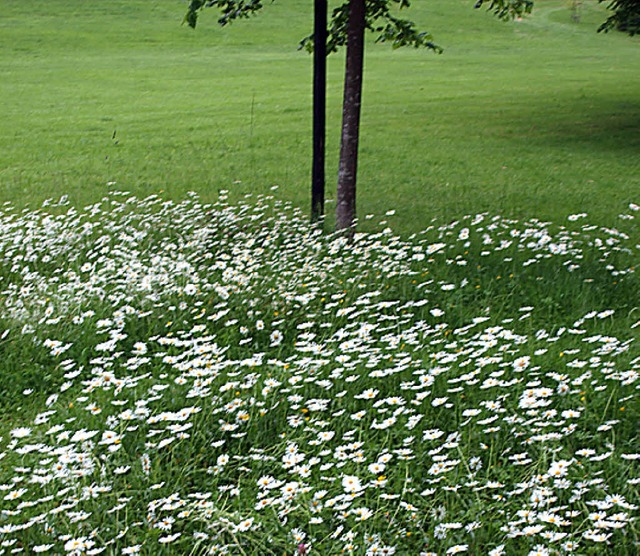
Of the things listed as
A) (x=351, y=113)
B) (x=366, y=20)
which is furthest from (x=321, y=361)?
(x=366, y=20)

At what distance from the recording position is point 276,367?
15.2ft

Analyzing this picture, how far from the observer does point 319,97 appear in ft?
27.2

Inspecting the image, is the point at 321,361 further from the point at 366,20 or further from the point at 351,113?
the point at 366,20

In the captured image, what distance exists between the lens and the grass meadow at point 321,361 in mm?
3176

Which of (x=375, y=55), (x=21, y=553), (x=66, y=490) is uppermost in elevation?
(x=375, y=55)

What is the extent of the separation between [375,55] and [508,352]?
112 ft

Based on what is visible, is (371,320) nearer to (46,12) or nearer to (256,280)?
(256,280)

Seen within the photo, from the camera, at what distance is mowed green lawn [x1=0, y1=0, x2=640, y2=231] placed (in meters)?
10.8

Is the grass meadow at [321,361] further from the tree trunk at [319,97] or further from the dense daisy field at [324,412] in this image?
the tree trunk at [319,97]

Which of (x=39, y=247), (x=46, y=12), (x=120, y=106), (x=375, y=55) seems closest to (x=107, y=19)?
(x=46, y=12)

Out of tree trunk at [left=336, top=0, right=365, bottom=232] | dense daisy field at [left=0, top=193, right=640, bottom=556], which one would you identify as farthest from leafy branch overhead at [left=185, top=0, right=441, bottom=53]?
dense daisy field at [left=0, top=193, right=640, bottom=556]

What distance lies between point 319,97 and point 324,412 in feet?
16.2

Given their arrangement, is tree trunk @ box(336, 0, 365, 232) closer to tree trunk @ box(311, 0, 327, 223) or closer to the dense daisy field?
tree trunk @ box(311, 0, 327, 223)

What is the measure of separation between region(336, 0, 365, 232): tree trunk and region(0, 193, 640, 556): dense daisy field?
1226mm
